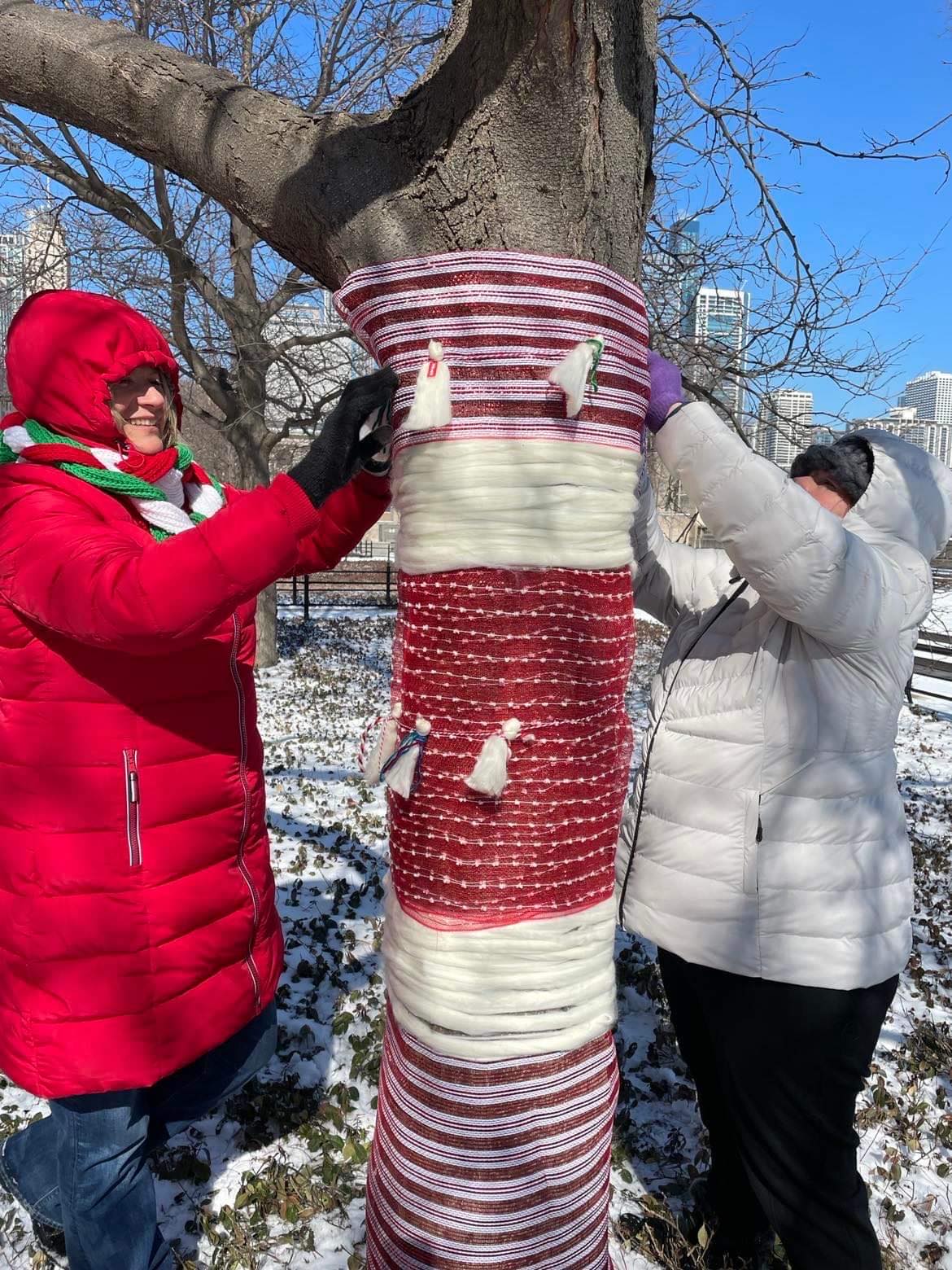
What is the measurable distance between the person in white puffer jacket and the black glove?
54 cm

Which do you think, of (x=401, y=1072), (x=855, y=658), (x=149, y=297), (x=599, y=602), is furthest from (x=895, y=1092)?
(x=149, y=297)

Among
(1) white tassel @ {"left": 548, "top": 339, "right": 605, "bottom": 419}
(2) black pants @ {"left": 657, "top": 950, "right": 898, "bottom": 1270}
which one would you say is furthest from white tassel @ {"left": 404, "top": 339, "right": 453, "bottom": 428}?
(2) black pants @ {"left": 657, "top": 950, "right": 898, "bottom": 1270}

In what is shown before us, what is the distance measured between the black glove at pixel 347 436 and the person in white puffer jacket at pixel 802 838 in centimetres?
54

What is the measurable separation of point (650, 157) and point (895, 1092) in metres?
2.96

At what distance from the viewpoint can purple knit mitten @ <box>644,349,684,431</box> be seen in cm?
162

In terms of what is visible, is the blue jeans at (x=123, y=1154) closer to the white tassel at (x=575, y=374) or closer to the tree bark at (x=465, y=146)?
the white tassel at (x=575, y=374)

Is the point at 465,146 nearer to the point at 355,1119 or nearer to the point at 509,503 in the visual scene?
the point at 509,503

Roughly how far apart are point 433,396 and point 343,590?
19775 millimetres

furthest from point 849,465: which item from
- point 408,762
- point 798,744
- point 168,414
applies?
point 168,414

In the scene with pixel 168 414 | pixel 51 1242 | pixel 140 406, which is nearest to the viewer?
pixel 140 406

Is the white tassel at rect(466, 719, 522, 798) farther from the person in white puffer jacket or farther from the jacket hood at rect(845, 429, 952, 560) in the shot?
the jacket hood at rect(845, 429, 952, 560)

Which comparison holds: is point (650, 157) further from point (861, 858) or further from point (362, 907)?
point (362, 907)

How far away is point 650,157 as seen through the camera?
150 cm

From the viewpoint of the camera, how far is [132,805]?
1585 mm
